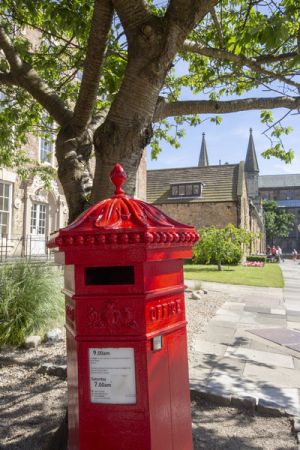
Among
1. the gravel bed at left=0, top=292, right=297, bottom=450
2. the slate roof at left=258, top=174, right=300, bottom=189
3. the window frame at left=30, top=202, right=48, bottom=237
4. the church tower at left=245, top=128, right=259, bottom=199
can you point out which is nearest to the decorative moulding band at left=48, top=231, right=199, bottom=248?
the gravel bed at left=0, top=292, right=297, bottom=450

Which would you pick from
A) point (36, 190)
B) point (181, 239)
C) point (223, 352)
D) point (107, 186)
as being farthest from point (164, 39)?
point (36, 190)

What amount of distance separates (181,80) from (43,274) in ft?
16.1

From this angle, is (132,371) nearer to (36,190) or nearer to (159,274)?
(159,274)

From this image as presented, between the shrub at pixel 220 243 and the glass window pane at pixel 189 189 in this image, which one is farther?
the glass window pane at pixel 189 189

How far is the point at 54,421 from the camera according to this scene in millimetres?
3562

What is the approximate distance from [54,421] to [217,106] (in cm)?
380

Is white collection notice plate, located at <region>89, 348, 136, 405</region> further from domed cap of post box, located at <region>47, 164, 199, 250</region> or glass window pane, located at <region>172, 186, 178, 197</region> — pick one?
glass window pane, located at <region>172, 186, 178, 197</region>

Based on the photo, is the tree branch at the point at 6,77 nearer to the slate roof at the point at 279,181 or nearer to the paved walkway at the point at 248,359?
the paved walkway at the point at 248,359

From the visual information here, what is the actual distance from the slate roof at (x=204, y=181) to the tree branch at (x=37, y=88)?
27.0m

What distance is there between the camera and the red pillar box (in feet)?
6.37

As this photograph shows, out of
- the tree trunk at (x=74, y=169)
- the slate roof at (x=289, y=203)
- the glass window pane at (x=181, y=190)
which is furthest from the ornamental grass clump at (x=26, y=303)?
the slate roof at (x=289, y=203)

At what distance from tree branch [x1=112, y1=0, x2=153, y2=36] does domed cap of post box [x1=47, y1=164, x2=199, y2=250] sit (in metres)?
1.84

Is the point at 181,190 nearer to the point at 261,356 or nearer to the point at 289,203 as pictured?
the point at 261,356

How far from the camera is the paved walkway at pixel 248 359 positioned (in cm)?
418
